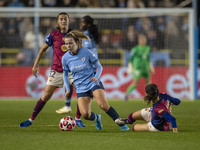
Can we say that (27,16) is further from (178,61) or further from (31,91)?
(178,61)

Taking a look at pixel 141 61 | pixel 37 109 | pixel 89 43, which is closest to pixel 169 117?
pixel 37 109

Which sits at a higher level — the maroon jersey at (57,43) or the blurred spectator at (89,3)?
the blurred spectator at (89,3)

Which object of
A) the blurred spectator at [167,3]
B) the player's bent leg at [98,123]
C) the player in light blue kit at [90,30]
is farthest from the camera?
the blurred spectator at [167,3]

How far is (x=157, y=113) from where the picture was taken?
289 inches

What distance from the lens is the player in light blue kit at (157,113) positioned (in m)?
7.27

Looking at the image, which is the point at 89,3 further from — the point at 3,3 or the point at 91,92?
the point at 91,92

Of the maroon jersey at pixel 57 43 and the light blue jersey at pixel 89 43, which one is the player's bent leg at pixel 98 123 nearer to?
the maroon jersey at pixel 57 43

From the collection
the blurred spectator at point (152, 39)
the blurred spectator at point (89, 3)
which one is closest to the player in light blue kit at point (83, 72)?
the blurred spectator at point (152, 39)

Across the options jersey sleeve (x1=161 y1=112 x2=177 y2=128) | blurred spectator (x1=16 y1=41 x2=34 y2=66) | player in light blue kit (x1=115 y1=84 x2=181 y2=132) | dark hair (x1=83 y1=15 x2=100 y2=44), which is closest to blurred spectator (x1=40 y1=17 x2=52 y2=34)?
blurred spectator (x1=16 y1=41 x2=34 y2=66)

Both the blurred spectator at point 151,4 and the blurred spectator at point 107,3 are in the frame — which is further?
the blurred spectator at point 151,4

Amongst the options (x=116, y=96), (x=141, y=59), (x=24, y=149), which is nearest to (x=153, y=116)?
(x=24, y=149)

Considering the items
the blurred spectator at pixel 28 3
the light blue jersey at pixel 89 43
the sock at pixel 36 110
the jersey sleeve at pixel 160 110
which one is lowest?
the sock at pixel 36 110

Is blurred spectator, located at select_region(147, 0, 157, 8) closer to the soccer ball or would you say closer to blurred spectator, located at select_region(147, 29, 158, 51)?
blurred spectator, located at select_region(147, 29, 158, 51)

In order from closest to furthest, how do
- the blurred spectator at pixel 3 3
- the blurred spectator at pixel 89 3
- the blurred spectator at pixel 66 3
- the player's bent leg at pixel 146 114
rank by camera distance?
the player's bent leg at pixel 146 114 < the blurred spectator at pixel 66 3 < the blurred spectator at pixel 89 3 < the blurred spectator at pixel 3 3
